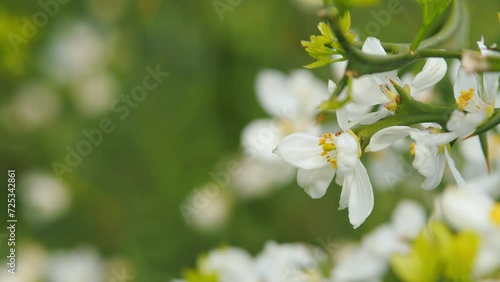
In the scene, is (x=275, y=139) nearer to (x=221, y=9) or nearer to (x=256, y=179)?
(x=256, y=179)

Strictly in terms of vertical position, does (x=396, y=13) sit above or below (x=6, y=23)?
below

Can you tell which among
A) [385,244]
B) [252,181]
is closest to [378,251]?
[385,244]

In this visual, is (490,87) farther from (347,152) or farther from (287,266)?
(287,266)

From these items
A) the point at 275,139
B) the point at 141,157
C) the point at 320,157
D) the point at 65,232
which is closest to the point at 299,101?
the point at 275,139

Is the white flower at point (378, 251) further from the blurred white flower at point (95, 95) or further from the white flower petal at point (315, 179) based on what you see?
the blurred white flower at point (95, 95)

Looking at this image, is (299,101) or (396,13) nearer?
(299,101)

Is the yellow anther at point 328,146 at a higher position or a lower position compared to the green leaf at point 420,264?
higher

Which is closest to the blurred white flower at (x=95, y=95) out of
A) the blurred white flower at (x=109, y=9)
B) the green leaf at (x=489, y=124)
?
the blurred white flower at (x=109, y=9)
